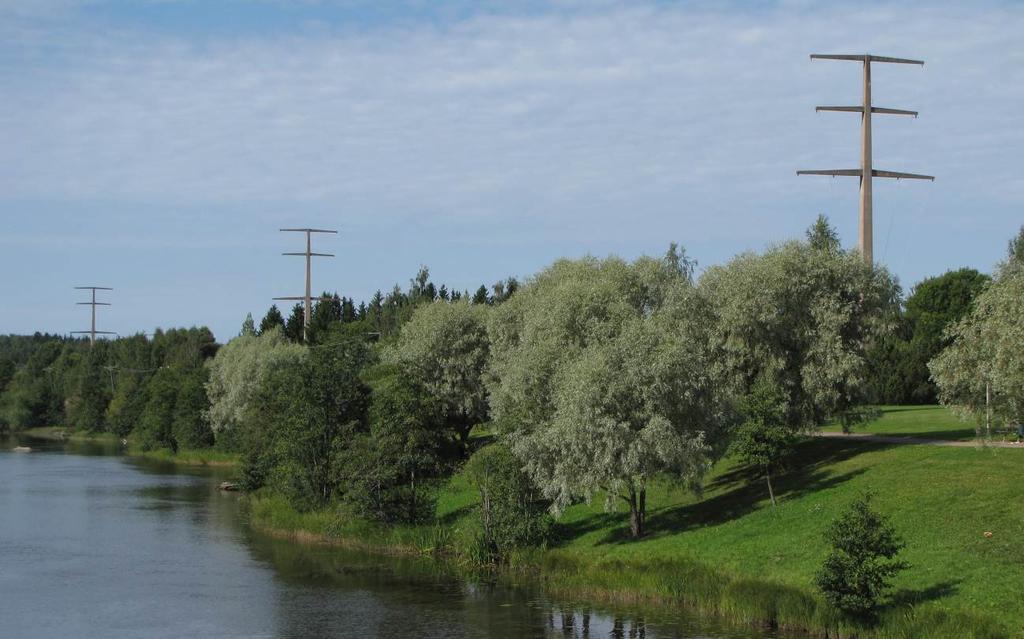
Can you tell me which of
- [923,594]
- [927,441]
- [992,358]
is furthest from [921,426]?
[923,594]

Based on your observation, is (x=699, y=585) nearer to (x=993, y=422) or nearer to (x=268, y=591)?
(x=993, y=422)

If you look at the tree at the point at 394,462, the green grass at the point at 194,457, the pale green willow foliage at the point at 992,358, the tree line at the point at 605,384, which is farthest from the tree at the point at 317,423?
the green grass at the point at 194,457

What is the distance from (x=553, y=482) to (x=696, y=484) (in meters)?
6.83

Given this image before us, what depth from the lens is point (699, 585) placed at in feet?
147

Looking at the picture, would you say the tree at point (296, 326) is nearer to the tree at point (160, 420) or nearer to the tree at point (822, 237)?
the tree at point (160, 420)

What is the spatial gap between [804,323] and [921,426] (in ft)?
48.3

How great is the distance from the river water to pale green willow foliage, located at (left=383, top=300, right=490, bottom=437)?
16862mm

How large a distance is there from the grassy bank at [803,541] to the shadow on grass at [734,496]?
11 centimetres

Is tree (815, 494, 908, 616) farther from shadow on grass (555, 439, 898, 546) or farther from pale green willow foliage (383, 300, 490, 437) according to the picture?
pale green willow foliage (383, 300, 490, 437)

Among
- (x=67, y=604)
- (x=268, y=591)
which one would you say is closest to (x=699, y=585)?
(x=268, y=591)

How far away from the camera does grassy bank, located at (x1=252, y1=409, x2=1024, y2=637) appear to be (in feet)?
127

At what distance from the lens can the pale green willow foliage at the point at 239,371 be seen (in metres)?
115

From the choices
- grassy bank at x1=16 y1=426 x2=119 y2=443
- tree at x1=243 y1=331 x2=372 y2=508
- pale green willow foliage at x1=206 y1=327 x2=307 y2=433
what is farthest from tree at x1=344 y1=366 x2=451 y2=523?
grassy bank at x1=16 y1=426 x2=119 y2=443

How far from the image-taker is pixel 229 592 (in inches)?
2004
